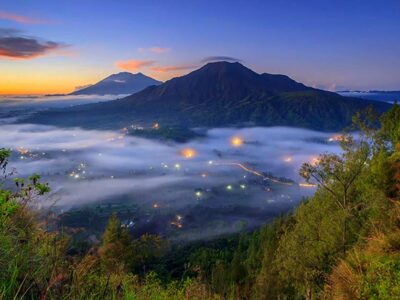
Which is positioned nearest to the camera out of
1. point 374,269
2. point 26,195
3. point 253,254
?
point 26,195

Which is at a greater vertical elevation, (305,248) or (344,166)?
(344,166)

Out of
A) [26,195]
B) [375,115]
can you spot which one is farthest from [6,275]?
[375,115]

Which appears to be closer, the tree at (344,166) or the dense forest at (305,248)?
the dense forest at (305,248)

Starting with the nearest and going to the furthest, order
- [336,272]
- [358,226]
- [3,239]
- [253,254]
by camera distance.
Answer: [3,239] → [336,272] → [358,226] → [253,254]

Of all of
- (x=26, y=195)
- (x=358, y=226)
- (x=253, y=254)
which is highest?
(x=26, y=195)

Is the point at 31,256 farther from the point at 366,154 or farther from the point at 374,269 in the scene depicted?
the point at 366,154

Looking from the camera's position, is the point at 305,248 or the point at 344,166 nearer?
the point at 305,248

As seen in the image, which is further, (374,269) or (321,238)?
(321,238)

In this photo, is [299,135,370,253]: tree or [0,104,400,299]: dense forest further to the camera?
[299,135,370,253]: tree
